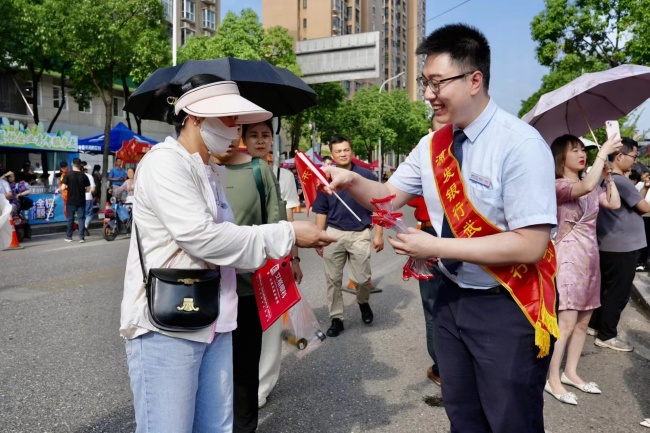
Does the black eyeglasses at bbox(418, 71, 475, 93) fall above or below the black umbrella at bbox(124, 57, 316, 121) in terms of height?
below

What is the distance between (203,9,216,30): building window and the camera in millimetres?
49281

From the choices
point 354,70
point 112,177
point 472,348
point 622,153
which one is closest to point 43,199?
point 112,177

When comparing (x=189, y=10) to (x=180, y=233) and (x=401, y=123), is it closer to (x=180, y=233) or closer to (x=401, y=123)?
(x=401, y=123)

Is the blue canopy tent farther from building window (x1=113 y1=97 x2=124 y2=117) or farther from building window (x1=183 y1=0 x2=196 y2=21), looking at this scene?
building window (x1=183 y1=0 x2=196 y2=21)

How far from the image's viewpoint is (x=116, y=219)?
13.2 meters

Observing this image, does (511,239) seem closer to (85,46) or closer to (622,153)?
(622,153)

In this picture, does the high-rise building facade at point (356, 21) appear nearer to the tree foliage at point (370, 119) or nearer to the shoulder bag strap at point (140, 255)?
the tree foliage at point (370, 119)

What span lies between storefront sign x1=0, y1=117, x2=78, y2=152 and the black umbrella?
1269cm

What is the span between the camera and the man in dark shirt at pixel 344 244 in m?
5.66

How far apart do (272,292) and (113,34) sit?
56.7 ft

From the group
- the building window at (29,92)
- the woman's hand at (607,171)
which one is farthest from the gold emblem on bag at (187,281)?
the building window at (29,92)

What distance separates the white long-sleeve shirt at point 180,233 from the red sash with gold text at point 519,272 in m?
0.65

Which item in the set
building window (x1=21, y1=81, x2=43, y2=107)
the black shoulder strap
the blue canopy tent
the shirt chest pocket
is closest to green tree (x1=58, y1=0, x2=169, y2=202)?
the blue canopy tent

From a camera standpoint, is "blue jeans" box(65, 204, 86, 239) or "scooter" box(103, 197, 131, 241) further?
"scooter" box(103, 197, 131, 241)
